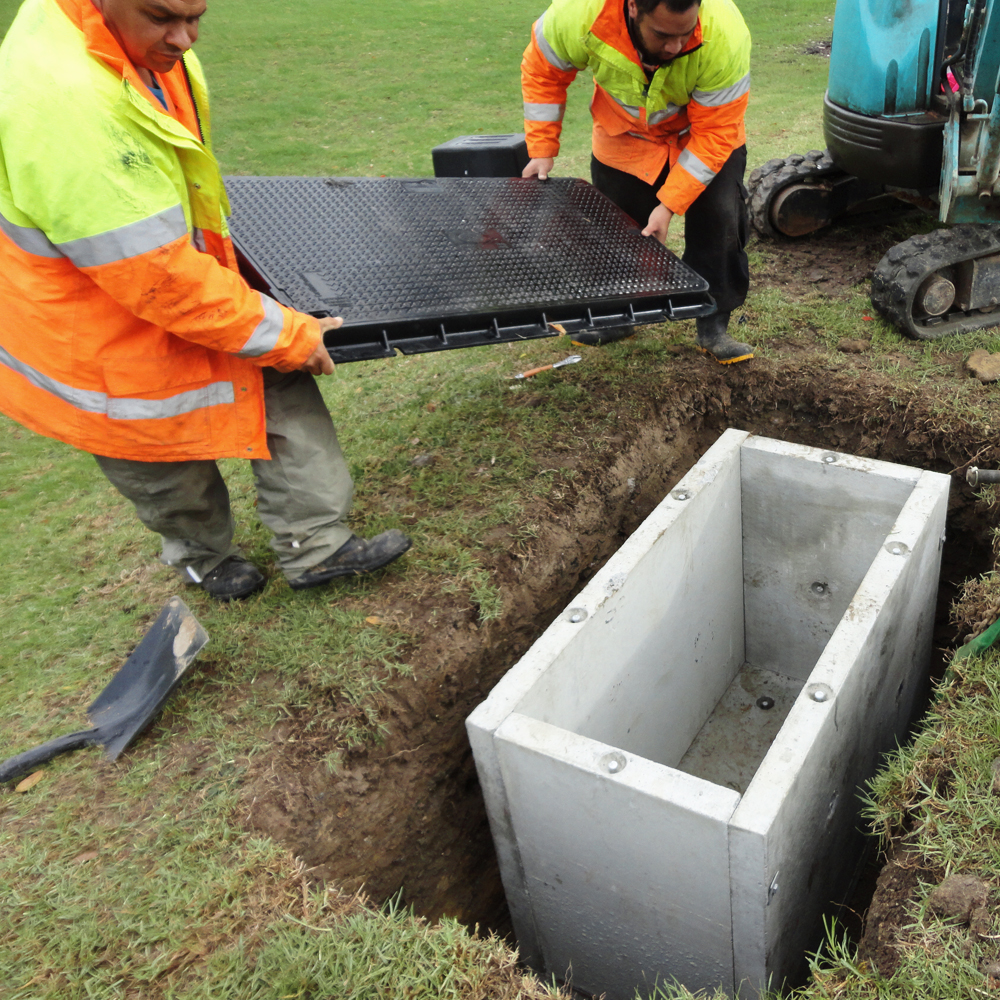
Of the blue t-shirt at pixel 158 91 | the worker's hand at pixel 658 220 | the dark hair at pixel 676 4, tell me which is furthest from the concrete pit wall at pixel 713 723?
the blue t-shirt at pixel 158 91

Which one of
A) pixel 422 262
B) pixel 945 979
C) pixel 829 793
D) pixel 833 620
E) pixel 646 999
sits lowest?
pixel 646 999

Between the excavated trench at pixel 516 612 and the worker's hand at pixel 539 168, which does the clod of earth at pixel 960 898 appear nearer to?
the excavated trench at pixel 516 612

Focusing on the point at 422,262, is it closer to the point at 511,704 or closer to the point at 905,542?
the point at 511,704

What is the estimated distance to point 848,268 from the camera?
5.19 meters

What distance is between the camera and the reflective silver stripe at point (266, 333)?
238cm

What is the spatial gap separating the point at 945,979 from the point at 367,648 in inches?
73.9

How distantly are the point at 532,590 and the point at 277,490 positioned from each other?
1.06 m

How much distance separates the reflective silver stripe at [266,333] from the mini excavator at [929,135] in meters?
3.25

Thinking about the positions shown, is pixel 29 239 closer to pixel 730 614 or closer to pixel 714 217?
pixel 714 217

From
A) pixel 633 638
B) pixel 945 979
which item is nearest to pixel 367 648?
pixel 633 638

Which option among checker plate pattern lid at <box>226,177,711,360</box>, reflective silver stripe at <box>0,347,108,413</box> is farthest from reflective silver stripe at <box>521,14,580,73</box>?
reflective silver stripe at <box>0,347,108,413</box>

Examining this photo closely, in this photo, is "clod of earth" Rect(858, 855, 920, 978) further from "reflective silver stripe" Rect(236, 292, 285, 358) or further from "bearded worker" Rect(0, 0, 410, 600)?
"reflective silver stripe" Rect(236, 292, 285, 358)

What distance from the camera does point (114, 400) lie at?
2455 mm

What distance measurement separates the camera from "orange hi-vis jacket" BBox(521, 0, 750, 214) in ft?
11.0
